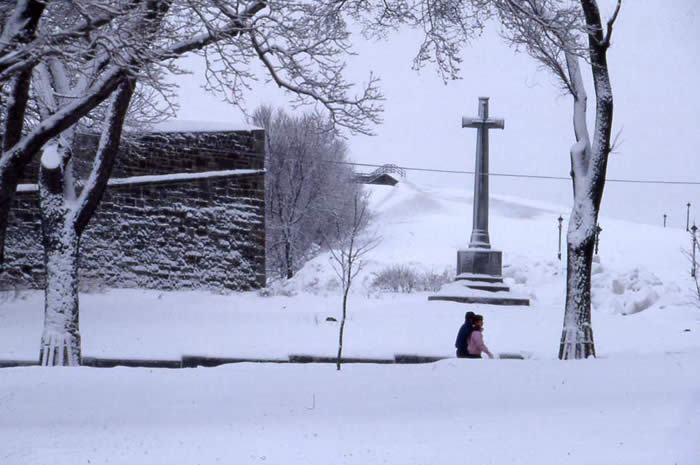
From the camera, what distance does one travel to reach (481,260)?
19062 millimetres

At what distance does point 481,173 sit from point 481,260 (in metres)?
2.37

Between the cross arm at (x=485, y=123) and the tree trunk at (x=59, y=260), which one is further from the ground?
the cross arm at (x=485, y=123)

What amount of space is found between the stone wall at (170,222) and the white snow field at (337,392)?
0.60 meters

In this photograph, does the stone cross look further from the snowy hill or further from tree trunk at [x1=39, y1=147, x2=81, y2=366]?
tree trunk at [x1=39, y1=147, x2=81, y2=366]

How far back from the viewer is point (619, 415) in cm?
719

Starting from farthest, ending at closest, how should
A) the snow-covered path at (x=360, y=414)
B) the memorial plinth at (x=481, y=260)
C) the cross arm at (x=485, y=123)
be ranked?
the cross arm at (x=485, y=123), the memorial plinth at (x=481, y=260), the snow-covered path at (x=360, y=414)

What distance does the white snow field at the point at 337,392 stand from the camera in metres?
5.95

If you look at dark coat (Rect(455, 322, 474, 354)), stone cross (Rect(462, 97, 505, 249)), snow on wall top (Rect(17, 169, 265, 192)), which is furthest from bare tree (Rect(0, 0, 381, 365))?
stone cross (Rect(462, 97, 505, 249))

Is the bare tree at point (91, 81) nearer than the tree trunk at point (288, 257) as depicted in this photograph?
Yes

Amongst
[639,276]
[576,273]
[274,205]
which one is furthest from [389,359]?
[274,205]

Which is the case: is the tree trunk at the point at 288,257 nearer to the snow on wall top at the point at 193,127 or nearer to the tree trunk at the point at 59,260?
the snow on wall top at the point at 193,127

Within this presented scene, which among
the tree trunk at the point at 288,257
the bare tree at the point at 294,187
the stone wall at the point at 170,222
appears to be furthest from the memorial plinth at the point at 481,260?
the tree trunk at the point at 288,257

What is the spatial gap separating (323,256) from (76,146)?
1807 centimetres

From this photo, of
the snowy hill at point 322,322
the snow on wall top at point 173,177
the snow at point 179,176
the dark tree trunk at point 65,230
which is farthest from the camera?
→ the snow at point 179,176
